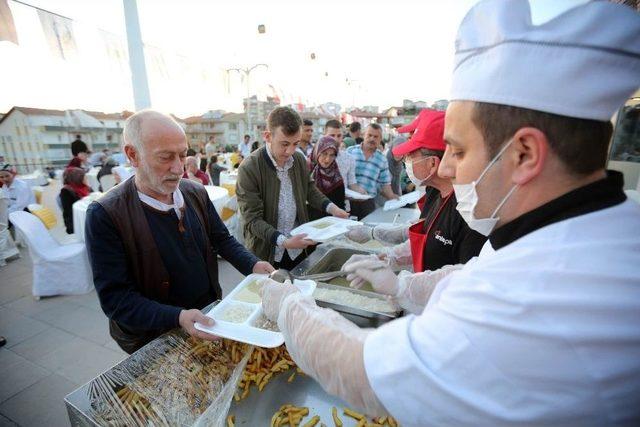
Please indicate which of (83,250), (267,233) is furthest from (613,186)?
(83,250)

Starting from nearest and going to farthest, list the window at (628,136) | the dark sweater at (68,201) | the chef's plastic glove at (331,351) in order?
the chef's plastic glove at (331,351), the window at (628,136), the dark sweater at (68,201)

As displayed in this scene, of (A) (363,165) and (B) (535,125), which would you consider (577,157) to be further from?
(A) (363,165)

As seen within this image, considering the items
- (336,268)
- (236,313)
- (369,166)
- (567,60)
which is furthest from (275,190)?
(369,166)

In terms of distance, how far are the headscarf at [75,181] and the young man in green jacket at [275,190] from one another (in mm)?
4229

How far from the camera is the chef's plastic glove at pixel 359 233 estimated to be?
104 inches

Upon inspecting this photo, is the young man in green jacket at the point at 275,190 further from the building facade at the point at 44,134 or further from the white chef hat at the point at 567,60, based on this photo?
the building facade at the point at 44,134

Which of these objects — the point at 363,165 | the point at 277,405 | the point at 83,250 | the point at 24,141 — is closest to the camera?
the point at 277,405

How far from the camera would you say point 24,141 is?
58.5 feet

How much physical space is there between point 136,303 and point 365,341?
1220mm

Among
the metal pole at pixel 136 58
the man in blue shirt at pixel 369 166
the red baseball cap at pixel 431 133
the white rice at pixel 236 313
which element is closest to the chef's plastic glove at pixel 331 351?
the white rice at pixel 236 313

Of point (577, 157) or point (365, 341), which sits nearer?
point (577, 157)

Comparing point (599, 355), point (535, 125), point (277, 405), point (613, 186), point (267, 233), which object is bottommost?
point (277, 405)

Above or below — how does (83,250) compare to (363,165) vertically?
below

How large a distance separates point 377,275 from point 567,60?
112 cm
